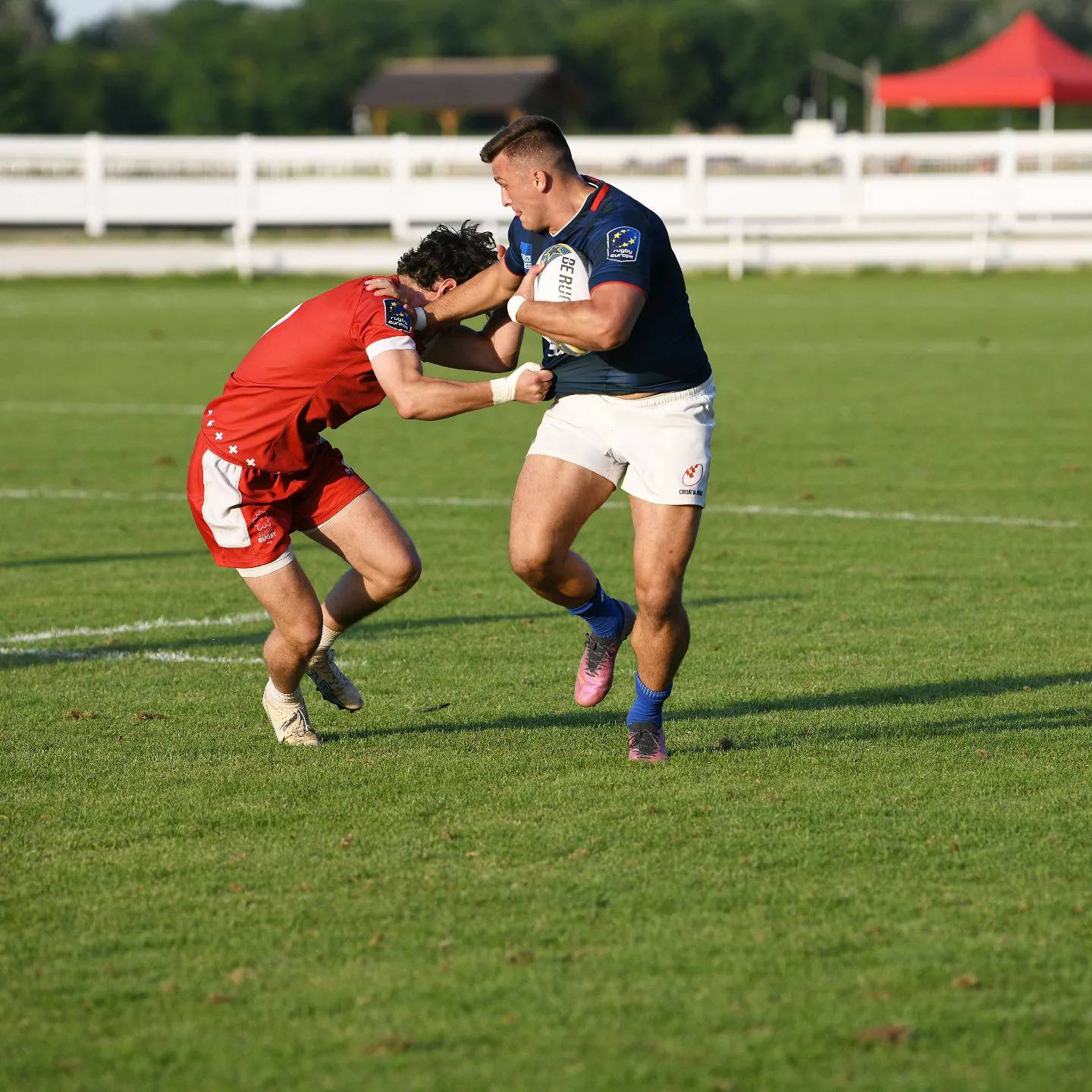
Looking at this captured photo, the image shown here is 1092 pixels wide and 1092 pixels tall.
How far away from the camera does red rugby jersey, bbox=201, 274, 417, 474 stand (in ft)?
21.5

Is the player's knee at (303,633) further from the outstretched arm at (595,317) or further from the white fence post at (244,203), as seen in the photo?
the white fence post at (244,203)

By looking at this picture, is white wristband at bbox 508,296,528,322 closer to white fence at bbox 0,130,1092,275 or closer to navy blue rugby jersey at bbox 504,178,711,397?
navy blue rugby jersey at bbox 504,178,711,397

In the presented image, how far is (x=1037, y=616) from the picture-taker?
8.82m

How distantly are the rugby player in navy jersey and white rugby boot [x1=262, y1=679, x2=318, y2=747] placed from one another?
3.13ft

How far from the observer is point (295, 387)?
6.62 m

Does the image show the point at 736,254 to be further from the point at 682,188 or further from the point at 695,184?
the point at 682,188

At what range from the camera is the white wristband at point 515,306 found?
612cm

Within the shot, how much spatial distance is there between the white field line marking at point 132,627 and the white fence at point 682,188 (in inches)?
1058

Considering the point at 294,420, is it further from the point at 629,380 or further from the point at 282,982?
the point at 282,982

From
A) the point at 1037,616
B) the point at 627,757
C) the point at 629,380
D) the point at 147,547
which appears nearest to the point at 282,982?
the point at 627,757

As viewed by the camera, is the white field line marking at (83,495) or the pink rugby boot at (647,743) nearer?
the pink rugby boot at (647,743)

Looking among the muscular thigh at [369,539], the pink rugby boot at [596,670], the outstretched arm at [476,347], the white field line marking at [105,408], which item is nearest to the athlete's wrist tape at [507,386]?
the outstretched arm at [476,347]

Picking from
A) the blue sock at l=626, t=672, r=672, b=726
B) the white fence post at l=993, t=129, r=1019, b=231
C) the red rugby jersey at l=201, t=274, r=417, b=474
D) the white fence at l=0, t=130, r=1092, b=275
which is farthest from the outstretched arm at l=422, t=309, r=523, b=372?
the white fence post at l=993, t=129, r=1019, b=231

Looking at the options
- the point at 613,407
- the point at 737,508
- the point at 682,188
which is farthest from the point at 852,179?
the point at 613,407
